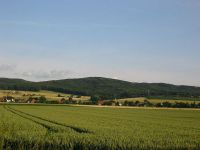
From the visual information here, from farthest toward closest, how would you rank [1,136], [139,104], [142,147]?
1. [139,104]
2. [142,147]
3. [1,136]

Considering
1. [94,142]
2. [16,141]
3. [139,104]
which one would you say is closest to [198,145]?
[94,142]

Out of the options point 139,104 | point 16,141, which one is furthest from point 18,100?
point 16,141

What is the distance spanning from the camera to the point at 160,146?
19.2 meters

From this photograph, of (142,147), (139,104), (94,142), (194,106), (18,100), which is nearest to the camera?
(142,147)

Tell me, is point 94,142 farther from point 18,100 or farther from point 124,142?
point 18,100

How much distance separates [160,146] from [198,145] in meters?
2.13

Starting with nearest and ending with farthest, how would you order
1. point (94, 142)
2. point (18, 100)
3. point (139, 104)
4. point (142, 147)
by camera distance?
point (142, 147), point (94, 142), point (139, 104), point (18, 100)

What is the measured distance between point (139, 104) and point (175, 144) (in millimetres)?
135463

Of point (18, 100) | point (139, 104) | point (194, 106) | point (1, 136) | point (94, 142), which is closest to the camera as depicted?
point (1, 136)

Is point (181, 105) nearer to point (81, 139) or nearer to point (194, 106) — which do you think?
point (194, 106)

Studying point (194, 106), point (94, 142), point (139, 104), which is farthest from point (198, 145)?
point (139, 104)

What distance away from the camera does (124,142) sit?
20.1 metres

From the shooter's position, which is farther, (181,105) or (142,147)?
(181,105)

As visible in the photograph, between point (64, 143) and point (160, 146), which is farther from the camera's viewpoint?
point (64, 143)
